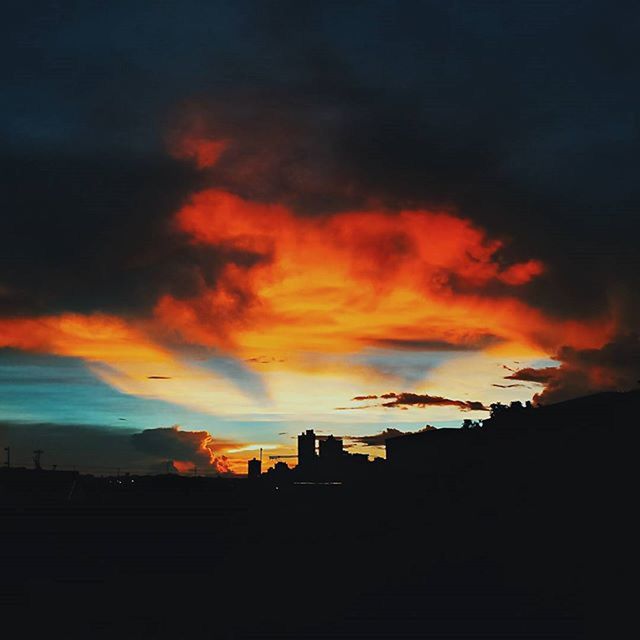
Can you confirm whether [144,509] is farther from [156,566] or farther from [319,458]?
[319,458]

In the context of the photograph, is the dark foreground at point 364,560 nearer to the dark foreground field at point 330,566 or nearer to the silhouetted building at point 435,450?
the dark foreground field at point 330,566

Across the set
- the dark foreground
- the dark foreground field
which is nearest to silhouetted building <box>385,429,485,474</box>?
the dark foreground

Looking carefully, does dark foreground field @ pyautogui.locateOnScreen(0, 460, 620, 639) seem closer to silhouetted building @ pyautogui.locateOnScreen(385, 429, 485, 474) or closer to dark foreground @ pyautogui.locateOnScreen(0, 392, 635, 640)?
dark foreground @ pyautogui.locateOnScreen(0, 392, 635, 640)

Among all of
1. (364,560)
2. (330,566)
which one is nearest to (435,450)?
(364,560)

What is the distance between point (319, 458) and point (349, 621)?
371ft

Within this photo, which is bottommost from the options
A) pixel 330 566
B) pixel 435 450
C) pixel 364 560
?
pixel 330 566

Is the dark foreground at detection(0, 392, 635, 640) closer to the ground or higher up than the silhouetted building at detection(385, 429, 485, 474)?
closer to the ground

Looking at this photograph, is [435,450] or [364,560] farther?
[435,450]

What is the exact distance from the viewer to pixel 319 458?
446ft

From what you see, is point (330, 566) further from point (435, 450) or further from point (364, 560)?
point (435, 450)

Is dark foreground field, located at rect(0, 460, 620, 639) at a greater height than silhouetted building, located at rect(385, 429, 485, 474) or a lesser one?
lesser

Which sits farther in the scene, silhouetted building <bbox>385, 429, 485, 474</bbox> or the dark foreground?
silhouetted building <bbox>385, 429, 485, 474</bbox>

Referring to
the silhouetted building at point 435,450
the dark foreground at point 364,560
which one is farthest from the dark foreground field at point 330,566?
the silhouetted building at point 435,450

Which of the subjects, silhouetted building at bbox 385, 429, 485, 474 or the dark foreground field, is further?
silhouetted building at bbox 385, 429, 485, 474
